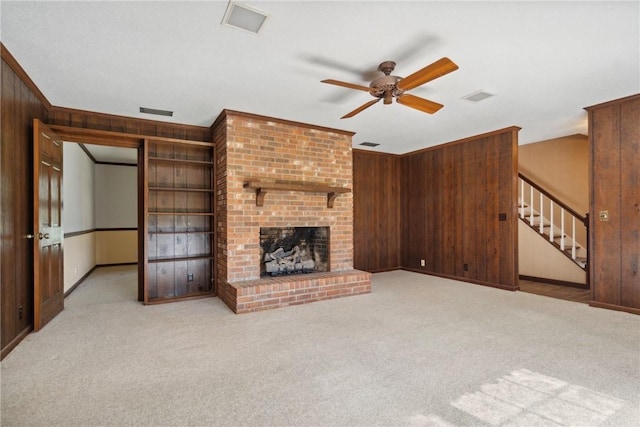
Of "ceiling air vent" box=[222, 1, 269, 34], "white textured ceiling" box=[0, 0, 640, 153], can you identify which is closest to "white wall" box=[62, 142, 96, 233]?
"white textured ceiling" box=[0, 0, 640, 153]

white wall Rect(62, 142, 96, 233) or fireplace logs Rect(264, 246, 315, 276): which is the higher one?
white wall Rect(62, 142, 96, 233)

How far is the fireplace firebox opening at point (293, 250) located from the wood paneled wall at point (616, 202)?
3.46 meters

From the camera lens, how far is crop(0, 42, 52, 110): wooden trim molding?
2.54 metres

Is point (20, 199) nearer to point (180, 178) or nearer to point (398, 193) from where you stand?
point (180, 178)

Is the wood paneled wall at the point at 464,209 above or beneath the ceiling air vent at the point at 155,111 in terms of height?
beneath

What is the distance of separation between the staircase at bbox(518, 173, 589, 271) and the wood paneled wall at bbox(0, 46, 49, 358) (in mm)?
6999

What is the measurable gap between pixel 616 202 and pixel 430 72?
10.2 ft

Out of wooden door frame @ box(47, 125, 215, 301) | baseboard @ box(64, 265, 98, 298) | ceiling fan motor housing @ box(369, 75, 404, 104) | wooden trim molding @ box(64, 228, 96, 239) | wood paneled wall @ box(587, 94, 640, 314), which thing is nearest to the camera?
ceiling fan motor housing @ box(369, 75, 404, 104)

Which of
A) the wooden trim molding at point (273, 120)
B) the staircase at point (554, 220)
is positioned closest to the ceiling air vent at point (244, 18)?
the wooden trim molding at point (273, 120)

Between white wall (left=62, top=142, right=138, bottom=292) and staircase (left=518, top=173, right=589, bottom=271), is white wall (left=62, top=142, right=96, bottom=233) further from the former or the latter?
staircase (left=518, top=173, right=589, bottom=271)

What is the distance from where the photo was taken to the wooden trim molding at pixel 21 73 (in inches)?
99.8

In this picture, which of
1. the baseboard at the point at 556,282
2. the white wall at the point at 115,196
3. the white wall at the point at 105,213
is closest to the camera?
the baseboard at the point at 556,282

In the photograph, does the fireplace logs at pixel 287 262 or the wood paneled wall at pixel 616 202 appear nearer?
the wood paneled wall at pixel 616 202

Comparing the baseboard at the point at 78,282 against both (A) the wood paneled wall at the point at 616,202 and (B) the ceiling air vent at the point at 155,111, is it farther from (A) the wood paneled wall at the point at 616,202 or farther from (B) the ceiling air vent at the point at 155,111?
(A) the wood paneled wall at the point at 616,202
